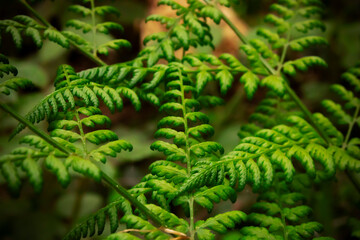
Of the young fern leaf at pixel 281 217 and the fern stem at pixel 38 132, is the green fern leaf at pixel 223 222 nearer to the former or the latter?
the young fern leaf at pixel 281 217

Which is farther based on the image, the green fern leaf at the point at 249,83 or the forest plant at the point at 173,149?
the green fern leaf at the point at 249,83

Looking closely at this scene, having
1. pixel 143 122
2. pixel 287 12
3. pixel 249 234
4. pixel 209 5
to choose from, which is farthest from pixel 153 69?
pixel 143 122

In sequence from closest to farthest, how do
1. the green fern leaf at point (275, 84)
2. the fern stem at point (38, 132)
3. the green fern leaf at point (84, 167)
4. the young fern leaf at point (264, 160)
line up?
the green fern leaf at point (84, 167)
the fern stem at point (38, 132)
the young fern leaf at point (264, 160)
the green fern leaf at point (275, 84)

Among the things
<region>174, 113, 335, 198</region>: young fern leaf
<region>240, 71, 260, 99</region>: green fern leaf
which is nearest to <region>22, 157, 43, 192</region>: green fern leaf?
<region>174, 113, 335, 198</region>: young fern leaf

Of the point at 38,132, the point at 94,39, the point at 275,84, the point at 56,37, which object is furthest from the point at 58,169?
the point at 275,84

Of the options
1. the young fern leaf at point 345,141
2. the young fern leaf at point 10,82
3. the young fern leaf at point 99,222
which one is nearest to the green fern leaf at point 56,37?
the young fern leaf at point 10,82

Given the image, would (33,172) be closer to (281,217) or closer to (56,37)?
(56,37)

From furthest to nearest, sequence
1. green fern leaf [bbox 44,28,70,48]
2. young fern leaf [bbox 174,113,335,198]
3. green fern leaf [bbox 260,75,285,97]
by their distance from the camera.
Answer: green fern leaf [bbox 260,75,285,97] < green fern leaf [bbox 44,28,70,48] < young fern leaf [bbox 174,113,335,198]

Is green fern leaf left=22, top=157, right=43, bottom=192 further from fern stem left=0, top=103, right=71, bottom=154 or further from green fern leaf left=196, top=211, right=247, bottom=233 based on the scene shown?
green fern leaf left=196, top=211, right=247, bottom=233

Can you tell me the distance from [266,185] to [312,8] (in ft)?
4.23

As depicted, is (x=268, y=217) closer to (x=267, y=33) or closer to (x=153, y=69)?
(x=153, y=69)

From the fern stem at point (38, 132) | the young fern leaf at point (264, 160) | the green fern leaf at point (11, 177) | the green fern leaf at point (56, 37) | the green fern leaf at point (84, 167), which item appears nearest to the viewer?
the green fern leaf at point (11, 177)

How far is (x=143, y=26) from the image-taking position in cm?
464

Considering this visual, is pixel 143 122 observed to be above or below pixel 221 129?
above
